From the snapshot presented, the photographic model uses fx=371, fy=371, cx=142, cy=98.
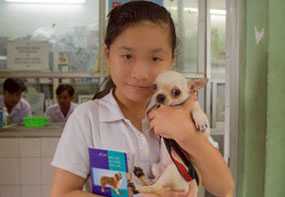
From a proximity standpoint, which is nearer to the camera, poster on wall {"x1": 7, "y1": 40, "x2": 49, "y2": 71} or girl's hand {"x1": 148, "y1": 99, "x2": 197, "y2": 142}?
girl's hand {"x1": 148, "y1": 99, "x2": 197, "y2": 142}

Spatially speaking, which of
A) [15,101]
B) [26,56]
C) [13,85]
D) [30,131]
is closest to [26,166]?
[30,131]

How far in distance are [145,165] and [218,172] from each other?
15 cm

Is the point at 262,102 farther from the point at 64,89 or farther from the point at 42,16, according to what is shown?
the point at 42,16

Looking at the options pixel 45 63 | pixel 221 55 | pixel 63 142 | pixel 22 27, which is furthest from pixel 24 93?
pixel 63 142

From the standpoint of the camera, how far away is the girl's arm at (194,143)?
0.70 m

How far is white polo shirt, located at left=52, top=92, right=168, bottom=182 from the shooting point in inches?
29.7

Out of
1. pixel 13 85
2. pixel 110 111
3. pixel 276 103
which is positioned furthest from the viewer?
pixel 13 85

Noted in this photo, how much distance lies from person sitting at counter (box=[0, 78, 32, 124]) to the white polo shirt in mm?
2036

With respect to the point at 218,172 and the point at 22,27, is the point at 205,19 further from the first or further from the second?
the point at 218,172

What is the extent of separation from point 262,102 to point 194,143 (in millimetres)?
381

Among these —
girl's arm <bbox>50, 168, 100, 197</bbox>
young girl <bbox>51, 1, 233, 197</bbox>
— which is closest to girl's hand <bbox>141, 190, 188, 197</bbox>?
young girl <bbox>51, 1, 233, 197</bbox>

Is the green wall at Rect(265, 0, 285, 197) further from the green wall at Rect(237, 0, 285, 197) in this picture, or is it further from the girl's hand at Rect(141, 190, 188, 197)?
the girl's hand at Rect(141, 190, 188, 197)

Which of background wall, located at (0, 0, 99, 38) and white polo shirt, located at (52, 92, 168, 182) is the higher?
background wall, located at (0, 0, 99, 38)

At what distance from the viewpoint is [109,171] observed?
738mm
